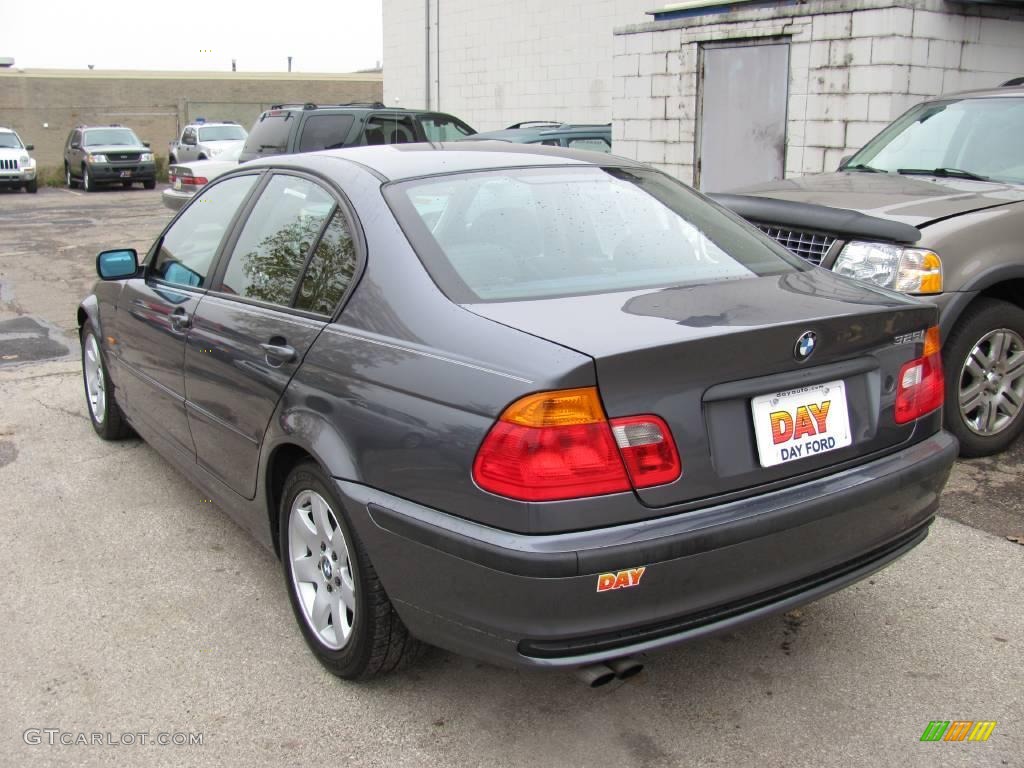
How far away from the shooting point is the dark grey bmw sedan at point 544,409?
2.48 meters

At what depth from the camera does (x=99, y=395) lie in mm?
5617

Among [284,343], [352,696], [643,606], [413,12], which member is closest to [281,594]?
[352,696]

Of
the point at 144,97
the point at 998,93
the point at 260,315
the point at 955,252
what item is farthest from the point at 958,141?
the point at 144,97

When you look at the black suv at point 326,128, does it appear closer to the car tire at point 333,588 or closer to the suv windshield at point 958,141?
the suv windshield at point 958,141

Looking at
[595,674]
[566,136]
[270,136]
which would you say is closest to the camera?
[595,674]

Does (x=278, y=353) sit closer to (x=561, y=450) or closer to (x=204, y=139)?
(x=561, y=450)

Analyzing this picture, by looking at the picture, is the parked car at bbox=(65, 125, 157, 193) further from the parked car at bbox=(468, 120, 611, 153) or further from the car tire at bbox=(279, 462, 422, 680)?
the car tire at bbox=(279, 462, 422, 680)

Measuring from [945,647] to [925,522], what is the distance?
51 centimetres

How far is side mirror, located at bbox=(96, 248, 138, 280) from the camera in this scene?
474cm

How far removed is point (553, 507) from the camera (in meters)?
2.45

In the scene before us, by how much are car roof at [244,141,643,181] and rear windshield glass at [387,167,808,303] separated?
7cm

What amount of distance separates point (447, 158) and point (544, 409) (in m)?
1.51

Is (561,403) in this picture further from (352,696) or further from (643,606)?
(352,696)

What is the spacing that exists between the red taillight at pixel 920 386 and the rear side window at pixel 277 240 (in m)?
1.92
